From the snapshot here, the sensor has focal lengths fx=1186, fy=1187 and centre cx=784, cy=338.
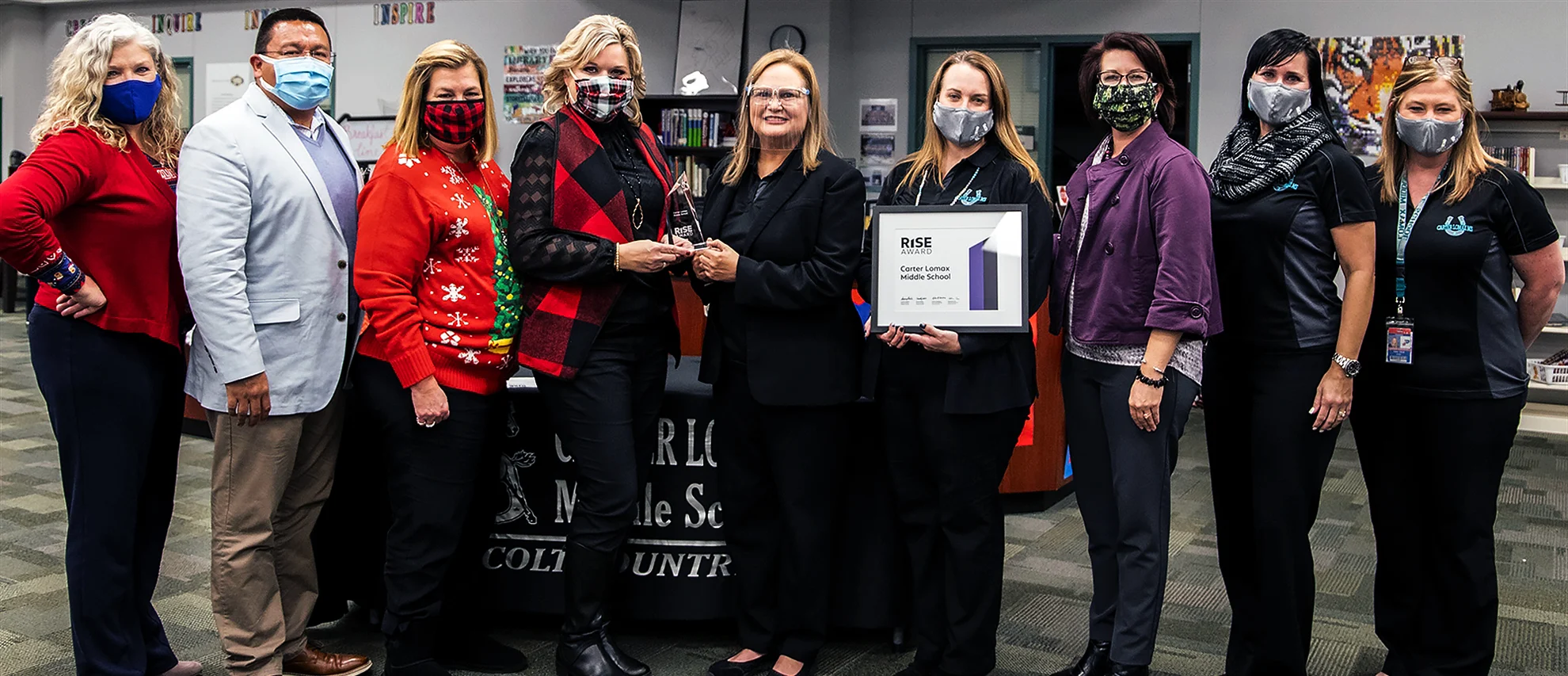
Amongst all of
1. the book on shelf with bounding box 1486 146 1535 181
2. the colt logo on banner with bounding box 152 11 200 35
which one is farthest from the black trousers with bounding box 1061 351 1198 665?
the colt logo on banner with bounding box 152 11 200 35

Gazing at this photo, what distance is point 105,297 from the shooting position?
2.53 meters

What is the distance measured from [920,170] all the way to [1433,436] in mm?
1302

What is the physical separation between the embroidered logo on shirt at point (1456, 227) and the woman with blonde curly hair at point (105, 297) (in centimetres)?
284

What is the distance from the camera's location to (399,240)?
259 cm

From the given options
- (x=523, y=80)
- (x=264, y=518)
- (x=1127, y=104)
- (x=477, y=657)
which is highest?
(x=523, y=80)

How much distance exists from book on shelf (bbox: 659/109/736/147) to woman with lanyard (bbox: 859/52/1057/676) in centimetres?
578

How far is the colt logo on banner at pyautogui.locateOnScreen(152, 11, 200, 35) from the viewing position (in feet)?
36.3

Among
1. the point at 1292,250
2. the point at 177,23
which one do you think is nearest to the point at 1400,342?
the point at 1292,250

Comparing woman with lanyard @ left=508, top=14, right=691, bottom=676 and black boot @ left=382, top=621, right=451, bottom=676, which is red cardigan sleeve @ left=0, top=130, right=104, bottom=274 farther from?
black boot @ left=382, top=621, right=451, bottom=676

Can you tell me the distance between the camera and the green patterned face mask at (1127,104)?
102 inches

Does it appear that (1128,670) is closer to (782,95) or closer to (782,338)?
(782,338)

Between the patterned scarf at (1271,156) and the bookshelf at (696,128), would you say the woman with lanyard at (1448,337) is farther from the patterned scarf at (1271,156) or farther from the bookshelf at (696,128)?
the bookshelf at (696,128)

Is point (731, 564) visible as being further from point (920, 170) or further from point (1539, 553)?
point (1539, 553)

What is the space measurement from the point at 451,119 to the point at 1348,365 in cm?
205
